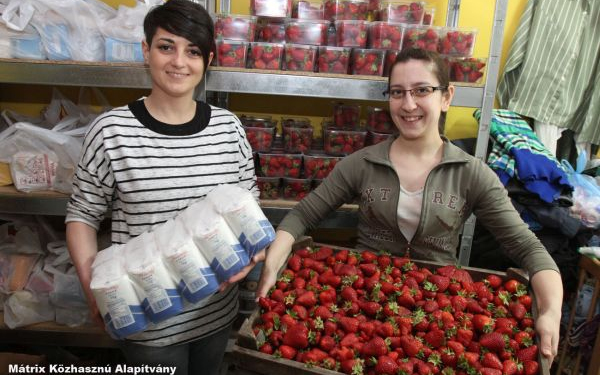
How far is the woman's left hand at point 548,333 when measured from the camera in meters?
1.09

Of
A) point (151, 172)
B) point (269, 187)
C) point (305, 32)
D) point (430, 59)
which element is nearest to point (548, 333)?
point (430, 59)

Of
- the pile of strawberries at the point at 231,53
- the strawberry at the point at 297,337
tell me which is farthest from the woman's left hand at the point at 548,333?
the pile of strawberries at the point at 231,53

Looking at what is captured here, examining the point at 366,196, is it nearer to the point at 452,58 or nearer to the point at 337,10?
the point at 452,58

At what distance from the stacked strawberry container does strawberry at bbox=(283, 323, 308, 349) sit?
1201 millimetres

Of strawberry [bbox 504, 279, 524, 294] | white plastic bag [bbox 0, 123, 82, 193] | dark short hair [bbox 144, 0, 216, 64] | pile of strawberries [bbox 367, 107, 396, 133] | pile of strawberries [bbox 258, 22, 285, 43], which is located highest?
pile of strawberries [bbox 258, 22, 285, 43]

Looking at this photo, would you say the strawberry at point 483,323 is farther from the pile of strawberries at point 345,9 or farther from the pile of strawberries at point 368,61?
the pile of strawberries at point 345,9

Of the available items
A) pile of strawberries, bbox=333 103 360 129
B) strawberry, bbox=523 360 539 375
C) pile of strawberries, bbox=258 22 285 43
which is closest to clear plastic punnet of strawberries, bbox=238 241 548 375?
strawberry, bbox=523 360 539 375

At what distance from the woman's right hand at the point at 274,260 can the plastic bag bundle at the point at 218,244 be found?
0.16m

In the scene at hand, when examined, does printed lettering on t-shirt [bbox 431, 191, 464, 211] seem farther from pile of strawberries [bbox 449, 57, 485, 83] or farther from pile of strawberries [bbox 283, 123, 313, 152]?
pile of strawberries [bbox 283, 123, 313, 152]

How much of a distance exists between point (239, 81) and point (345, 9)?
0.63 meters

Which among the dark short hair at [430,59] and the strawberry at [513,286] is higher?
the dark short hair at [430,59]

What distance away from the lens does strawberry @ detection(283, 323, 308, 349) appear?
109 cm

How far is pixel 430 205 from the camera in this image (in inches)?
60.0

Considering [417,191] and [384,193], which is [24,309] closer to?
[384,193]
